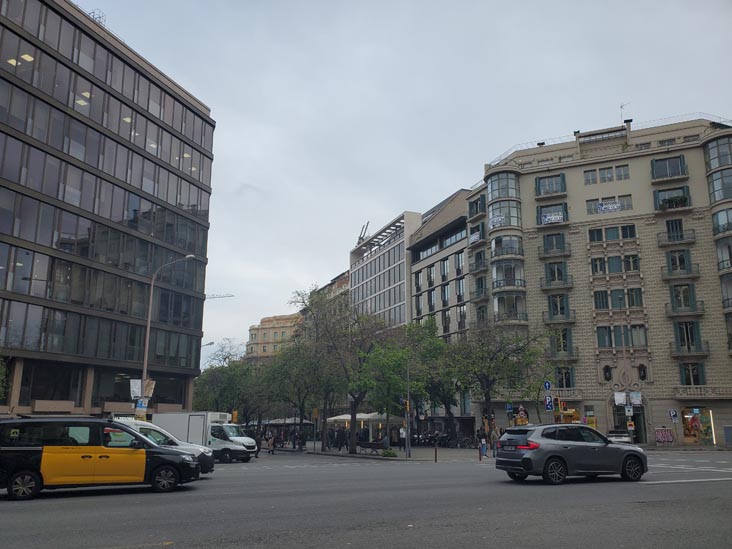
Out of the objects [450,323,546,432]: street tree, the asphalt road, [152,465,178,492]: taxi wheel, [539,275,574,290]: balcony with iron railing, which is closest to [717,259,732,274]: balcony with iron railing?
[539,275,574,290]: balcony with iron railing

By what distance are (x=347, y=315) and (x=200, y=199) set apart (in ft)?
62.4

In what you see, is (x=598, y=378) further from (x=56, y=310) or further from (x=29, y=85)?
(x=29, y=85)

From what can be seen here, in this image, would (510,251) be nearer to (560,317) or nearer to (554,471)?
(560,317)

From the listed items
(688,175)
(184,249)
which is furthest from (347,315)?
(688,175)

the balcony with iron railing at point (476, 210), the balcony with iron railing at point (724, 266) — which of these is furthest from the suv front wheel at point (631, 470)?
the balcony with iron railing at point (476, 210)

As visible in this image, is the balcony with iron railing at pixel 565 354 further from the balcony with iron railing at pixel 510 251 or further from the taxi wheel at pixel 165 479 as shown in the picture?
the taxi wheel at pixel 165 479

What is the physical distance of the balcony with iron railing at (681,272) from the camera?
51713mm

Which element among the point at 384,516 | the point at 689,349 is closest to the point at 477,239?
the point at 689,349

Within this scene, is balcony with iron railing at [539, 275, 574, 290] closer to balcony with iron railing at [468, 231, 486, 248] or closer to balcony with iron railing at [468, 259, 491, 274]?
balcony with iron railing at [468, 259, 491, 274]

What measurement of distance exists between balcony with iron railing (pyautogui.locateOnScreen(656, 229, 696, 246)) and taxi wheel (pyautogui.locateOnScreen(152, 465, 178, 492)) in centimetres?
4965

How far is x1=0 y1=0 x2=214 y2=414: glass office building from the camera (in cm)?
3688

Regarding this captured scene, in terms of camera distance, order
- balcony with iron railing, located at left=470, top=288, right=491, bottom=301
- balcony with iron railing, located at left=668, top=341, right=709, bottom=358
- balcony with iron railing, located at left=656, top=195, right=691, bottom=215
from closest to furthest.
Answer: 1. balcony with iron railing, located at left=668, top=341, right=709, bottom=358
2. balcony with iron railing, located at left=656, top=195, right=691, bottom=215
3. balcony with iron railing, located at left=470, top=288, right=491, bottom=301

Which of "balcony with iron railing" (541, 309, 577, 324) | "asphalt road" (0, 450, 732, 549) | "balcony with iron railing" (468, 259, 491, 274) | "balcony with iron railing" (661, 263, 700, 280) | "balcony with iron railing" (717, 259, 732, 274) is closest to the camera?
"asphalt road" (0, 450, 732, 549)

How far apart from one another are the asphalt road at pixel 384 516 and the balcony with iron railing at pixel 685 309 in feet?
132
